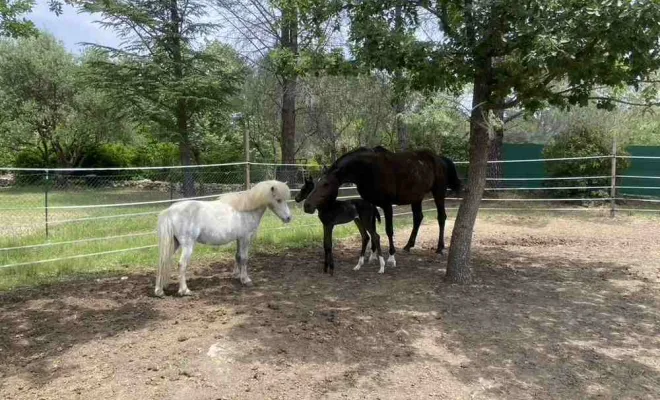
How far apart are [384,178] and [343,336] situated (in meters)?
2.54

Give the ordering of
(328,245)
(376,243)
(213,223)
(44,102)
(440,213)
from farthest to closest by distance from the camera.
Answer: (44,102)
(440,213)
(376,243)
(328,245)
(213,223)

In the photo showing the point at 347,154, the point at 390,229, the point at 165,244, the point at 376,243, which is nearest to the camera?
the point at 165,244

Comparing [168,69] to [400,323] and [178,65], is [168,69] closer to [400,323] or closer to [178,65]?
[178,65]

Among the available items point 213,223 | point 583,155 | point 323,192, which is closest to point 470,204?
point 323,192

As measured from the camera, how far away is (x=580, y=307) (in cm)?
446

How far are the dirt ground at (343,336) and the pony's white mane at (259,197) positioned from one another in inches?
33.7

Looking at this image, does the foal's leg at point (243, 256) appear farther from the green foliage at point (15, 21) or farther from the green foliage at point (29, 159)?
the green foliage at point (29, 159)

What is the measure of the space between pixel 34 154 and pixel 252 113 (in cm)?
1418

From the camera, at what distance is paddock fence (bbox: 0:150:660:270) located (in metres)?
6.52

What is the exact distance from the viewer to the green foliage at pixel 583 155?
12.1 metres

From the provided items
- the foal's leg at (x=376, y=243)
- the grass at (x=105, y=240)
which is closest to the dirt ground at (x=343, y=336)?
the foal's leg at (x=376, y=243)

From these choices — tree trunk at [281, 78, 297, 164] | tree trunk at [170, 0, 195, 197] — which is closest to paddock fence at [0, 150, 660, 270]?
tree trunk at [281, 78, 297, 164]

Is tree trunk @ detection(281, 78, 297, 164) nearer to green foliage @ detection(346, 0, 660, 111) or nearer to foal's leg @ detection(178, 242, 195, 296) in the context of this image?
green foliage @ detection(346, 0, 660, 111)

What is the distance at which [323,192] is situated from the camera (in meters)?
5.34
